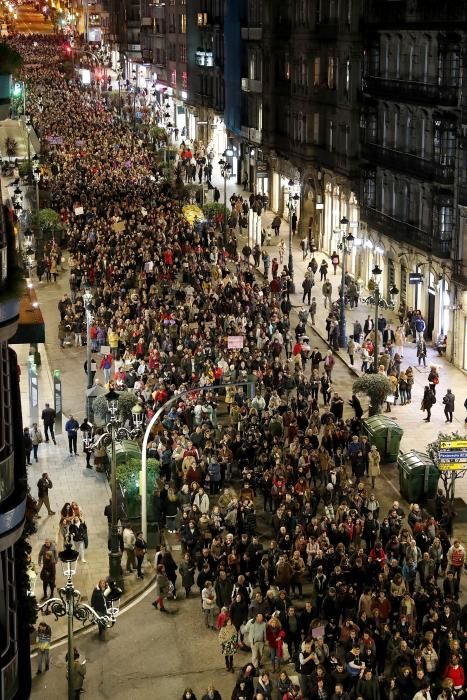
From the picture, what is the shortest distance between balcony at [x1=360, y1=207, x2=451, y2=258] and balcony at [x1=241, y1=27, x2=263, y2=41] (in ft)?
88.0

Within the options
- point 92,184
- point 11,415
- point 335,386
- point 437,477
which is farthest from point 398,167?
point 11,415

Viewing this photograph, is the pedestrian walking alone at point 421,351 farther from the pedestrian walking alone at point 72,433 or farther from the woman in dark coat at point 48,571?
the woman in dark coat at point 48,571

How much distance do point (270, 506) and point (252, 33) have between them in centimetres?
6107

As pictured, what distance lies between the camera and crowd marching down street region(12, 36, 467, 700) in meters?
24.4

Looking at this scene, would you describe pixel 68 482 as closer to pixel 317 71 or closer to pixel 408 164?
pixel 408 164

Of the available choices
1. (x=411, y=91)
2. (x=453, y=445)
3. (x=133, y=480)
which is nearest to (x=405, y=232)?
(x=411, y=91)

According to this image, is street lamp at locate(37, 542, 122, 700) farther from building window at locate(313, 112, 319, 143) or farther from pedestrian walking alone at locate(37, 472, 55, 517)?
building window at locate(313, 112, 319, 143)

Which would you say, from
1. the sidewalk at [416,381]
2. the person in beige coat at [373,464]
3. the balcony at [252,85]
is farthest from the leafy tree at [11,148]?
the person in beige coat at [373,464]

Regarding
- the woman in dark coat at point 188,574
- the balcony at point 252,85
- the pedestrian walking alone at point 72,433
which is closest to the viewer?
the woman in dark coat at point 188,574

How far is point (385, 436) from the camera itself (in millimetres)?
38344

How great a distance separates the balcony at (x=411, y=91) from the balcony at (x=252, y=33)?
23.6 m

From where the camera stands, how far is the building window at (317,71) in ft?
244

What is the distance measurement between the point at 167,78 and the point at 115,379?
94910 millimetres

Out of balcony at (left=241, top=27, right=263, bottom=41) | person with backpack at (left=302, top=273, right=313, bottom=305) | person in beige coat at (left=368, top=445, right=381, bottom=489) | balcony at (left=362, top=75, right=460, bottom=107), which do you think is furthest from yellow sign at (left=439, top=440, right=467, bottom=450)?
balcony at (left=241, top=27, right=263, bottom=41)
